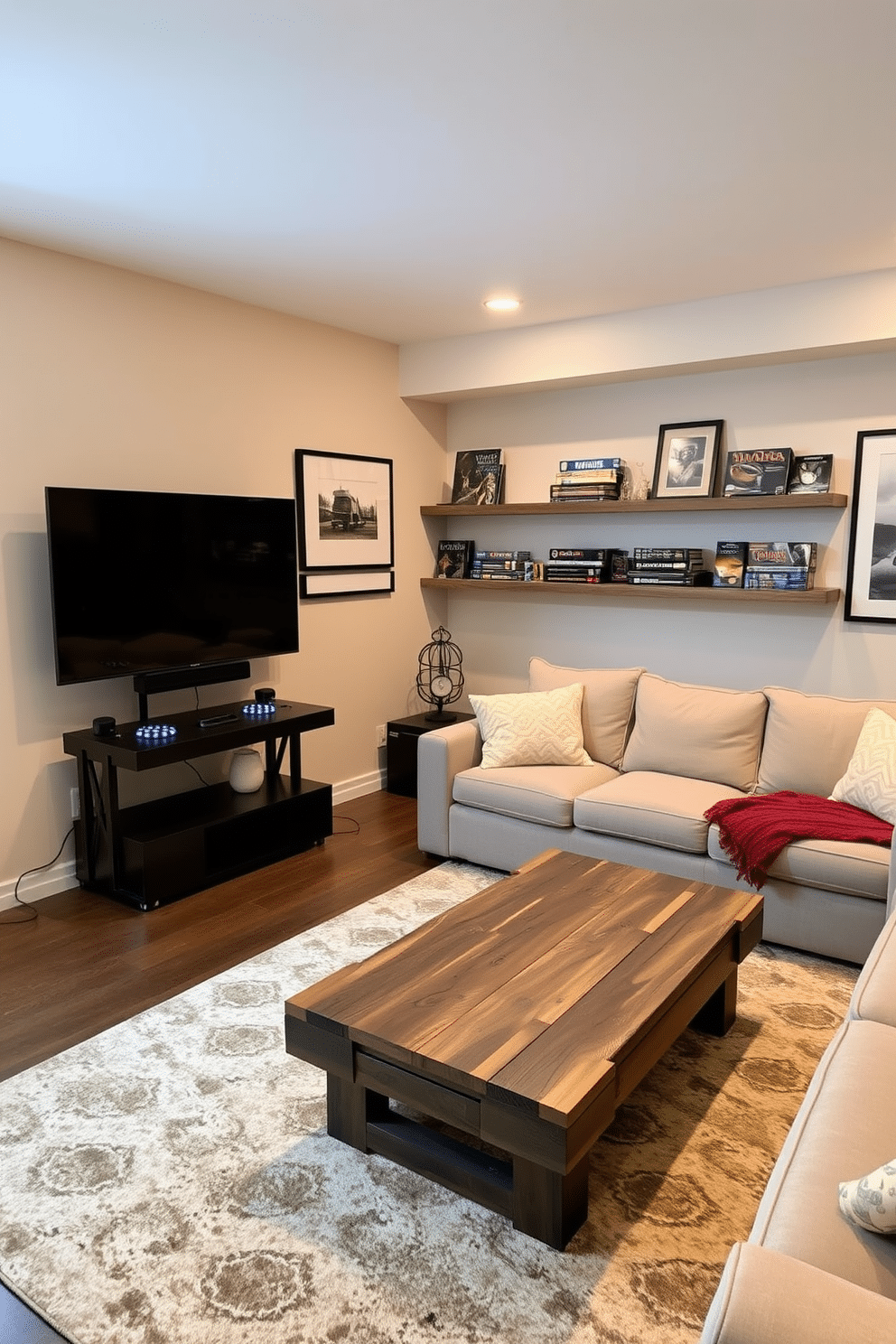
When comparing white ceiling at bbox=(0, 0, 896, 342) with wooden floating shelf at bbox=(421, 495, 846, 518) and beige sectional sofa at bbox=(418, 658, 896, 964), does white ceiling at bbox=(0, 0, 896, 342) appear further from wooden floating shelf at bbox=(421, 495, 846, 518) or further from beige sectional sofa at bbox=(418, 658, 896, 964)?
beige sectional sofa at bbox=(418, 658, 896, 964)

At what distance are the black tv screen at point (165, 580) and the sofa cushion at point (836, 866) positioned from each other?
7.91ft

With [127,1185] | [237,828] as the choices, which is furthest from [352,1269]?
[237,828]

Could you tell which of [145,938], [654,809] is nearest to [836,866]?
[654,809]

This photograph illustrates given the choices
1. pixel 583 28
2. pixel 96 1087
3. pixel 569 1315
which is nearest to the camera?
pixel 569 1315

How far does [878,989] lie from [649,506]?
2.89m

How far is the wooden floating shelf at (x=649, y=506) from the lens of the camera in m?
4.01

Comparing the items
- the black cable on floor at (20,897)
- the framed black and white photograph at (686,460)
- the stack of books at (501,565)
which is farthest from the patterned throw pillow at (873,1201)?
the stack of books at (501,565)

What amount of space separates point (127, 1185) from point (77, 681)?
6.42 ft

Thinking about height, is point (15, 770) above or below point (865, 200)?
below

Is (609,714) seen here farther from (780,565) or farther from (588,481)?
(588,481)

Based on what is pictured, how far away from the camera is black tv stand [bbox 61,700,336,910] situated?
3.45 metres

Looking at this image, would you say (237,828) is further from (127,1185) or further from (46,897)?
(127,1185)

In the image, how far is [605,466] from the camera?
474 centimetres

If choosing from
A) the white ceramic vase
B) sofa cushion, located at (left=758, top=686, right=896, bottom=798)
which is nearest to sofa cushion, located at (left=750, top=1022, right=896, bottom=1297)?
sofa cushion, located at (left=758, top=686, right=896, bottom=798)
